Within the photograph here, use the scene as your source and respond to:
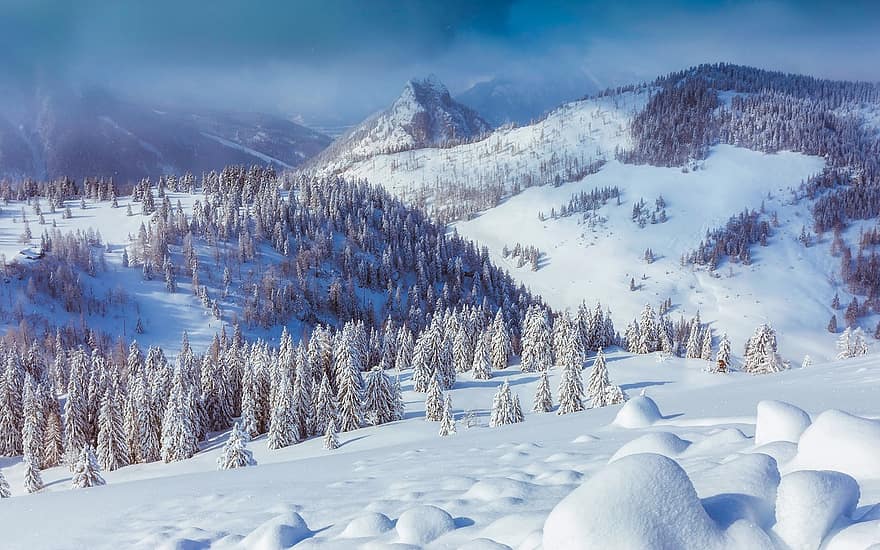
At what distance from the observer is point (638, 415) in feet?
37.9

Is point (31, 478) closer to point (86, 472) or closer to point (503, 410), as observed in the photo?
point (86, 472)

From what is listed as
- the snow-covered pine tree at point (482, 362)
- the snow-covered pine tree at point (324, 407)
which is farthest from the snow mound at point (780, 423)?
the snow-covered pine tree at point (482, 362)

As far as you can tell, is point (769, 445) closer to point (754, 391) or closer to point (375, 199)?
point (754, 391)

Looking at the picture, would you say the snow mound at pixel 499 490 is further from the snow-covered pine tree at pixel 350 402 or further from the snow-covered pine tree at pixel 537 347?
the snow-covered pine tree at pixel 537 347

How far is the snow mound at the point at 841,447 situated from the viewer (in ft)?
16.2

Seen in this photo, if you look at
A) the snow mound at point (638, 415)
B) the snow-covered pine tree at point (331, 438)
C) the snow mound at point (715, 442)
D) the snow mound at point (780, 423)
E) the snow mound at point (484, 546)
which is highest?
the snow mound at point (780, 423)

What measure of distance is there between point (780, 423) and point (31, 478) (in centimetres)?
5712

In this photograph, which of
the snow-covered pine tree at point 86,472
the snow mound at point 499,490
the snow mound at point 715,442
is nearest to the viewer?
the snow mound at point 499,490

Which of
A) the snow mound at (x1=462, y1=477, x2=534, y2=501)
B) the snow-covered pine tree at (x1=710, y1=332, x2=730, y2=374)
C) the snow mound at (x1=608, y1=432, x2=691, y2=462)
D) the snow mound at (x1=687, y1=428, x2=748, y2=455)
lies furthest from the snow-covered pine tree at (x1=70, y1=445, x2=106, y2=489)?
the snow-covered pine tree at (x1=710, y1=332, x2=730, y2=374)

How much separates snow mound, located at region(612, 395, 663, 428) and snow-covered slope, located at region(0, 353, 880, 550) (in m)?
0.05

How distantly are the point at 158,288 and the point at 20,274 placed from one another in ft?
90.0

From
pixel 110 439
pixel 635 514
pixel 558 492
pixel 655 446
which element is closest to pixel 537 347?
pixel 110 439

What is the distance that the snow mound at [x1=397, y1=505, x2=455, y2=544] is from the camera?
17.6 feet

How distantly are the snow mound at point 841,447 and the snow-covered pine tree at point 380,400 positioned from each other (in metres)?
45.5
